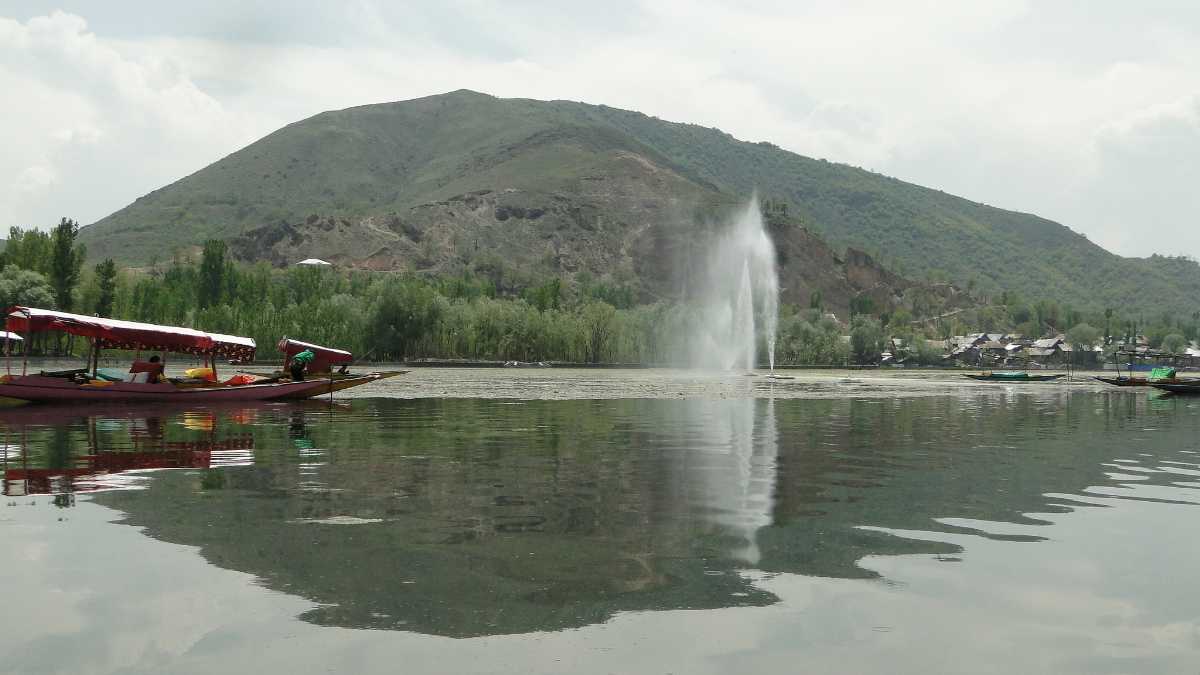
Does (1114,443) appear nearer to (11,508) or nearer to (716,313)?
(11,508)

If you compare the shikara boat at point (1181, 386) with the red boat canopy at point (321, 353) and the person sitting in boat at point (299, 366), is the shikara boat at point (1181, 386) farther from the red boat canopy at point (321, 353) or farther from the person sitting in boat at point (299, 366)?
the person sitting in boat at point (299, 366)

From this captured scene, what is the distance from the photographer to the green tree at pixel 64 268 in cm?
12950

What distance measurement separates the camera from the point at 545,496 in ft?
65.4

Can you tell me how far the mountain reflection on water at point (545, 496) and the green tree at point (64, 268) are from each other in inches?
3905

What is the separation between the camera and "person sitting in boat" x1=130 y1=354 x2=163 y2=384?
49281 mm

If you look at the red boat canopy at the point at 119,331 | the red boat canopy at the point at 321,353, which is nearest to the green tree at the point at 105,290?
the red boat canopy at the point at 321,353

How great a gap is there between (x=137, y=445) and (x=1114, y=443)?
107 ft

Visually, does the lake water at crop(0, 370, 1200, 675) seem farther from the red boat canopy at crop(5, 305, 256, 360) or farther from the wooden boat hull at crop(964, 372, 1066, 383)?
the wooden boat hull at crop(964, 372, 1066, 383)

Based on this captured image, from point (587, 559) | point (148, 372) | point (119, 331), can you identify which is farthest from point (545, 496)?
point (119, 331)

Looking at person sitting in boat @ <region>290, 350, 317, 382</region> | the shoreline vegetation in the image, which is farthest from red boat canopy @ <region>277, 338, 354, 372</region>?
the shoreline vegetation

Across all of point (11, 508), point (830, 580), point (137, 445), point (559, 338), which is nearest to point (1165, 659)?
point (830, 580)

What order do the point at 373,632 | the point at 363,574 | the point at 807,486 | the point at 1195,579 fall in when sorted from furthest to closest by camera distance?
the point at 807,486
the point at 1195,579
the point at 363,574
the point at 373,632

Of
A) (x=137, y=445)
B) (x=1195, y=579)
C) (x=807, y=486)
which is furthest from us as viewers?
(x=137, y=445)

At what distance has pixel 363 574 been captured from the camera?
1302 centimetres
